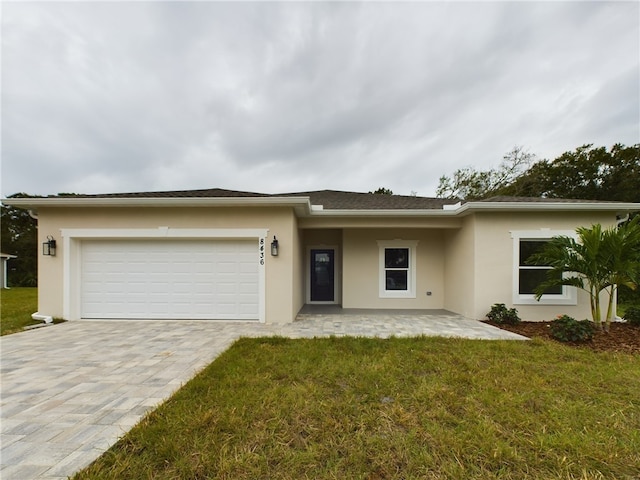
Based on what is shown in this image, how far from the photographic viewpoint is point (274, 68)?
8844mm

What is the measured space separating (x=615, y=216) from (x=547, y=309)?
117 inches

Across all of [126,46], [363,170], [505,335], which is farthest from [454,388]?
[363,170]

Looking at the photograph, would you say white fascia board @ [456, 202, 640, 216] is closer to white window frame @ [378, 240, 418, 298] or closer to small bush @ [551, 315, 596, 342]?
white window frame @ [378, 240, 418, 298]

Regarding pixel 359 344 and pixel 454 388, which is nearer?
pixel 454 388

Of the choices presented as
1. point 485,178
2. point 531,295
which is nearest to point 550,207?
point 531,295

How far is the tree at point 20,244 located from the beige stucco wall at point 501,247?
28856 mm

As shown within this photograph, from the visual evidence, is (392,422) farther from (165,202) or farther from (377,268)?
(165,202)

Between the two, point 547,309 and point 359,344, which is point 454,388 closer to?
point 359,344

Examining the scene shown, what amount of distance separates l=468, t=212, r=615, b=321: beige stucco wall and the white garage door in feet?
18.5

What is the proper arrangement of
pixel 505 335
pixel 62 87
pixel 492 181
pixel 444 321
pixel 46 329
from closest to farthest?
pixel 505 335 < pixel 46 329 < pixel 444 321 < pixel 62 87 < pixel 492 181

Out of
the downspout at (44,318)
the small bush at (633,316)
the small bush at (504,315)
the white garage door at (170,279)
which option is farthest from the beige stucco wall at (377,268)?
the downspout at (44,318)

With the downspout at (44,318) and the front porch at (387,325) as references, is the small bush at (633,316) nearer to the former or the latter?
the front porch at (387,325)

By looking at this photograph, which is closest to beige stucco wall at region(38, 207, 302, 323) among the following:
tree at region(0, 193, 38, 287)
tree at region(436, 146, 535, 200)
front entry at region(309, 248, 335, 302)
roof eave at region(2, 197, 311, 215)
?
roof eave at region(2, 197, 311, 215)

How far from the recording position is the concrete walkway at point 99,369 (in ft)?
6.76
